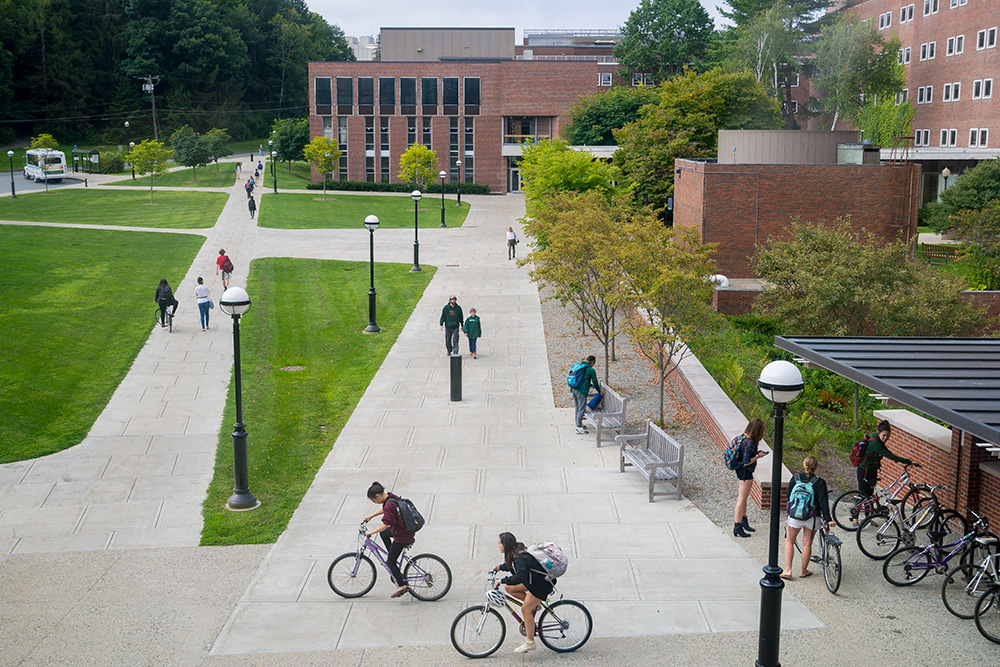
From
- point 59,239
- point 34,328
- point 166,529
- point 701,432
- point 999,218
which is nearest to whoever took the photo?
point 166,529

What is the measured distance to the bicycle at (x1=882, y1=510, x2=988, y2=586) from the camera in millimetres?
11094

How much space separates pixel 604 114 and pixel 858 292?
50810 mm

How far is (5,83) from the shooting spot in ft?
329

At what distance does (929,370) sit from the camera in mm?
11883

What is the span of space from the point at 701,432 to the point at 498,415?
397 centimetres

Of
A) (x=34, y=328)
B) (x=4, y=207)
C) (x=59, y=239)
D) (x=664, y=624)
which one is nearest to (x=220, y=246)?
(x=59, y=239)

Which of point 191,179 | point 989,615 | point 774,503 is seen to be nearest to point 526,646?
point 774,503

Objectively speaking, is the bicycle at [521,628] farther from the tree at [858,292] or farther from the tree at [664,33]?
the tree at [664,33]

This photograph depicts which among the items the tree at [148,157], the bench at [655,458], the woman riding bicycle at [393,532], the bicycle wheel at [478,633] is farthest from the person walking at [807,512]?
the tree at [148,157]

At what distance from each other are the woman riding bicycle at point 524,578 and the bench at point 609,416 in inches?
293

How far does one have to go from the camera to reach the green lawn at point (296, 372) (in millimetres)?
14337

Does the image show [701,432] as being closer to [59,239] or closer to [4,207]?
[59,239]

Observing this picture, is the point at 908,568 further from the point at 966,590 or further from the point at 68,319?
the point at 68,319

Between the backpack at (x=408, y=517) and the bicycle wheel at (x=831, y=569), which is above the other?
the backpack at (x=408, y=517)
